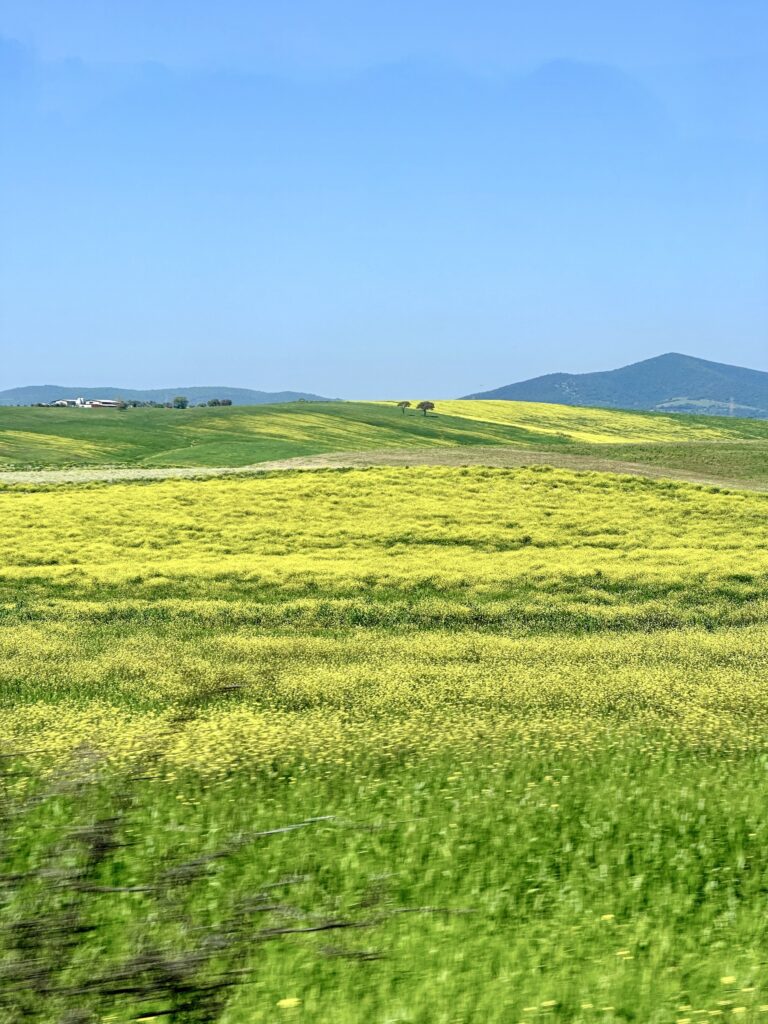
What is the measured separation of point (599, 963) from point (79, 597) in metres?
21.7

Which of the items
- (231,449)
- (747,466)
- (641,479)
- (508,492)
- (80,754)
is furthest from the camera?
(231,449)

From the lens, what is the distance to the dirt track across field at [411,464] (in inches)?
1916

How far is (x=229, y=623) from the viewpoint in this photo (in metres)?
22.8

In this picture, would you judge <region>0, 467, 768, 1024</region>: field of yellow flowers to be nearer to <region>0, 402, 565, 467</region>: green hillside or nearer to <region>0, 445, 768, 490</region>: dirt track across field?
<region>0, 445, 768, 490</region>: dirt track across field

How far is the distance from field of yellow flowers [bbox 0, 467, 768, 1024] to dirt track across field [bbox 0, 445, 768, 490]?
19.8 meters

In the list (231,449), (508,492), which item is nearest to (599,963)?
(508,492)

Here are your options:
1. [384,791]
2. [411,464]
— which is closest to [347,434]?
[411,464]

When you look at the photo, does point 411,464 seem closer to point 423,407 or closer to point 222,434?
point 222,434

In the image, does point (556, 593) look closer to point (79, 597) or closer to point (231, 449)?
point (79, 597)

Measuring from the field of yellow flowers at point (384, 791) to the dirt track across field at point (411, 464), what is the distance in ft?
64.9

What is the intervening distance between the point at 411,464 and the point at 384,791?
4135 cm

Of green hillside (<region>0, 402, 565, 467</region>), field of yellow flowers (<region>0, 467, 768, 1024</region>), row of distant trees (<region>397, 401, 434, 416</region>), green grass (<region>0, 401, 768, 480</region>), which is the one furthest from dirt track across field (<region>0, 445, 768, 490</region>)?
row of distant trees (<region>397, 401, 434, 416</region>)

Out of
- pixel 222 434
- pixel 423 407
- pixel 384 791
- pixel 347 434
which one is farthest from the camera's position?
pixel 423 407

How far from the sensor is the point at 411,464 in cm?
5109
